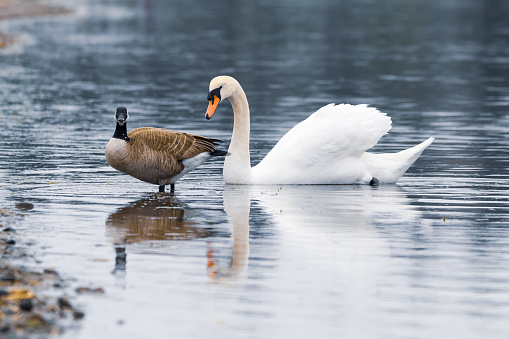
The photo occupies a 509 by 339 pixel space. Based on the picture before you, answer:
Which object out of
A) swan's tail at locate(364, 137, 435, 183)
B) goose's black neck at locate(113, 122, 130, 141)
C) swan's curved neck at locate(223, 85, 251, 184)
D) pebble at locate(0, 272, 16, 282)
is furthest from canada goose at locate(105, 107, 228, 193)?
pebble at locate(0, 272, 16, 282)

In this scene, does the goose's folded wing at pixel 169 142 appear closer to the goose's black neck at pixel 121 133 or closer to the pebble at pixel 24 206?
the goose's black neck at pixel 121 133

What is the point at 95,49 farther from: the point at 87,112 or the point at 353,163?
the point at 353,163

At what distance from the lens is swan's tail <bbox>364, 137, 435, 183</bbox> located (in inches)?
559

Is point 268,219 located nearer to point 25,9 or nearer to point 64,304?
point 64,304

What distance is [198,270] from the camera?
8.88 metres

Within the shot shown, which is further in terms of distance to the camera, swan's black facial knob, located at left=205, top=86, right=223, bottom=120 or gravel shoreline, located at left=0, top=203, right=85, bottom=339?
swan's black facial knob, located at left=205, top=86, right=223, bottom=120

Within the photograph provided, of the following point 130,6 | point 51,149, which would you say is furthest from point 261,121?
point 130,6

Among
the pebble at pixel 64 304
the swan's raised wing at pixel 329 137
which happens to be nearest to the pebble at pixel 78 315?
the pebble at pixel 64 304

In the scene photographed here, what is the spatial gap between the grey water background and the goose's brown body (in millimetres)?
346

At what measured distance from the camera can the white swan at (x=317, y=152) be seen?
13.7 meters

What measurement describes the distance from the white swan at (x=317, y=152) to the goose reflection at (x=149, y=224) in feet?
5.34

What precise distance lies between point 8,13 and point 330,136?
51.5 m

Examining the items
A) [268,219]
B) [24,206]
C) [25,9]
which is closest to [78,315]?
[268,219]

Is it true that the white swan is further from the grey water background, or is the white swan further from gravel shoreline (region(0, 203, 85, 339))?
gravel shoreline (region(0, 203, 85, 339))
